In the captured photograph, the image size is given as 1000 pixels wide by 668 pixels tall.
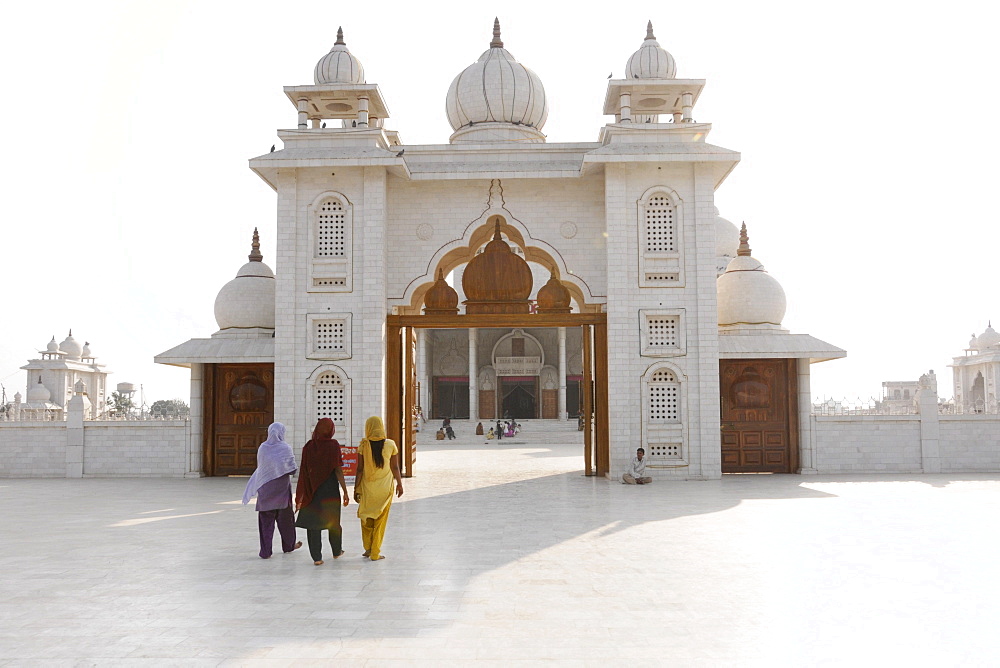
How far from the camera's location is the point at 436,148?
15.1 m

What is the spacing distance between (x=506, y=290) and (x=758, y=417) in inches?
223

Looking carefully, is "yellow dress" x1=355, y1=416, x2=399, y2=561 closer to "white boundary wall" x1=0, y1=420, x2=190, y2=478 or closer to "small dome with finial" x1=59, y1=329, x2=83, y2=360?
"white boundary wall" x1=0, y1=420, x2=190, y2=478

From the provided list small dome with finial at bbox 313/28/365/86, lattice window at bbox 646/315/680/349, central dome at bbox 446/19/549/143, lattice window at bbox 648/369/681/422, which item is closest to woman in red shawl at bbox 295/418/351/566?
lattice window at bbox 648/369/681/422

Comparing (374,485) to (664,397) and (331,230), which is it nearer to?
(664,397)

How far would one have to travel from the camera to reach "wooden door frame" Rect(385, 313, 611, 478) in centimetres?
1477

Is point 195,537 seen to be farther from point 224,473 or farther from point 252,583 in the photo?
point 224,473

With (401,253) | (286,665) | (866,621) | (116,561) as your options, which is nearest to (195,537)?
(116,561)

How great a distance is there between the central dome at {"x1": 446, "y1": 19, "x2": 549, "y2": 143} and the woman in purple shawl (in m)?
11.6

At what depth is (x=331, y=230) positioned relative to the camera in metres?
14.9

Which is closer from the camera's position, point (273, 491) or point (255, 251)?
point (273, 491)

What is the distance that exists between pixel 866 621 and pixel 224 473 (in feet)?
A: 44.5

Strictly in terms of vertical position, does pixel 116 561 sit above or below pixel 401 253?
below

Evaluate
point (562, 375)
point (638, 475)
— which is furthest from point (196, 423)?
point (562, 375)

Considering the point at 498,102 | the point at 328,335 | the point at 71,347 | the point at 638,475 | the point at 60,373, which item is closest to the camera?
the point at 638,475
